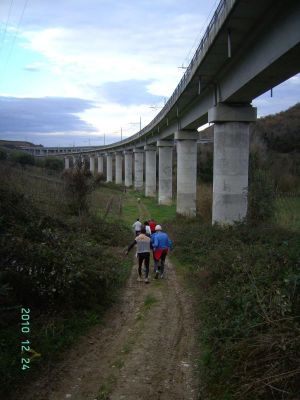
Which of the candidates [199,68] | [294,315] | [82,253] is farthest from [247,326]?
[199,68]

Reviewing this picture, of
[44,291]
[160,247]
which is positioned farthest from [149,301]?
[44,291]

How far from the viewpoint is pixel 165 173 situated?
136 ft

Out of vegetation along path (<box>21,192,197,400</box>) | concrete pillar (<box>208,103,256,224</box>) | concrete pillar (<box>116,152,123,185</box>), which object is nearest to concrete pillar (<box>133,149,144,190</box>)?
concrete pillar (<box>116,152,123,185</box>)

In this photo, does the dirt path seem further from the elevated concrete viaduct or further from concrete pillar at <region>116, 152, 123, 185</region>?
concrete pillar at <region>116, 152, 123, 185</region>

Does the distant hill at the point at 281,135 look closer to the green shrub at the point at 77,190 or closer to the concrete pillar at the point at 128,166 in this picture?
the concrete pillar at the point at 128,166

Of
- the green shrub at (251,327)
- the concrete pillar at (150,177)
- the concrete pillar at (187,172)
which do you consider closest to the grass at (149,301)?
the green shrub at (251,327)

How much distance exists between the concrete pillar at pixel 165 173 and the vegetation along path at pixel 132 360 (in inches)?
1227

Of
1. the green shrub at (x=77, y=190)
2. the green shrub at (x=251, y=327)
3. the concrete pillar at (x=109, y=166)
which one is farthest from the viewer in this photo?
the concrete pillar at (x=109, y=166)

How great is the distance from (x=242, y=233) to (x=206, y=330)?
8.42 m

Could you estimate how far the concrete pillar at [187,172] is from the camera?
3025 centimetres

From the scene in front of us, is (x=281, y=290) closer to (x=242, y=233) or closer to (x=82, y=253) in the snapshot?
(x=82, y=253)

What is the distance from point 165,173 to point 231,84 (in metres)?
24.9

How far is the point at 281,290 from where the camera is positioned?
695 cm

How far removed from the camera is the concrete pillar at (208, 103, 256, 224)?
18594 millimetres
